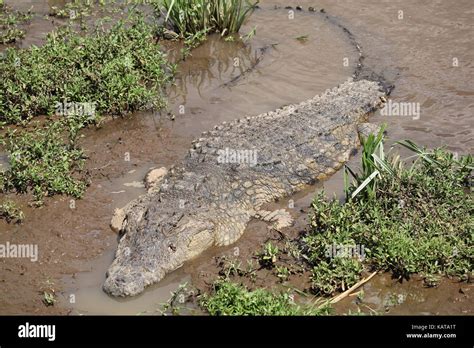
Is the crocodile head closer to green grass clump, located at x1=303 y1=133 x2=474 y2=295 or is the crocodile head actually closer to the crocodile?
the crocodile

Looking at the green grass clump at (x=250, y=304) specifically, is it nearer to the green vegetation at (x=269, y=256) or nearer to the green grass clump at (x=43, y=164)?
the green vegetation at (x=269, y=256)

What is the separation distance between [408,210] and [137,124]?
4.05 metres

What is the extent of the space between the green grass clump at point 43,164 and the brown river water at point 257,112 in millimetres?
181

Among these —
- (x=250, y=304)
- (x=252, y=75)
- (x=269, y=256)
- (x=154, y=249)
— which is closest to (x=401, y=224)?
(x=269, y=256)

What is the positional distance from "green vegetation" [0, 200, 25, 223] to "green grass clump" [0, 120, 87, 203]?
27 centimetres

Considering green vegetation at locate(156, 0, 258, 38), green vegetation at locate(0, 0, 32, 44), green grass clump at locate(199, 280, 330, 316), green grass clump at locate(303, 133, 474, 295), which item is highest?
green vegetation at locate(156, 0, 258, 38)

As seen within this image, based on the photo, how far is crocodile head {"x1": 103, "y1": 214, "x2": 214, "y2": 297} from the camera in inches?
241

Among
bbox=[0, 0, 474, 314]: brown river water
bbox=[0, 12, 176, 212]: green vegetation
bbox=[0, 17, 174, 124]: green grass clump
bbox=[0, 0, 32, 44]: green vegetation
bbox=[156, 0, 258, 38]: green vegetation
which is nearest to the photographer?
bbox=[0, 0, 474, 314]: brown river water

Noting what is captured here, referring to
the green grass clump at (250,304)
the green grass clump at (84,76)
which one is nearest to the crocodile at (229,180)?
the green grass clump at (250,304)

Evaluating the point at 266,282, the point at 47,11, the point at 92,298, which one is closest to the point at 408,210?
the point at 266,282

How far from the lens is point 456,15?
11.3 meters

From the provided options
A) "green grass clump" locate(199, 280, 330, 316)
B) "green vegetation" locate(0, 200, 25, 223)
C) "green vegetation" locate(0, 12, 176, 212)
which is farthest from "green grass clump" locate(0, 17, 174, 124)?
"green grass clump" locate(199, 280, 330, 316)

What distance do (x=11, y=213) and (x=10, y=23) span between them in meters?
5.32

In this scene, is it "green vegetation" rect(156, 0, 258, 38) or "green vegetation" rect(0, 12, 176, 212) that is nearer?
"green vegetation" rect(0, 12, 176, 212)
